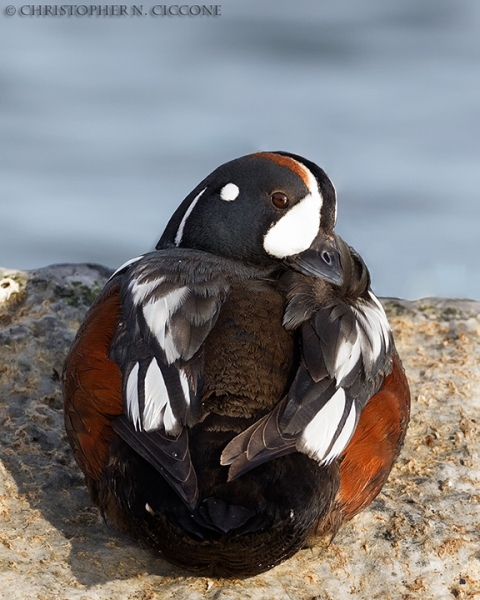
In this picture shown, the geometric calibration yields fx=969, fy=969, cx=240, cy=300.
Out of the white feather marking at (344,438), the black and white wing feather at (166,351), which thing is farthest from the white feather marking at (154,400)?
the white feather marking at (344,438)

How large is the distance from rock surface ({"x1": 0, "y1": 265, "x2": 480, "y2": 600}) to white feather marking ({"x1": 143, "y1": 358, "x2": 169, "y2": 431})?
31.9 inches

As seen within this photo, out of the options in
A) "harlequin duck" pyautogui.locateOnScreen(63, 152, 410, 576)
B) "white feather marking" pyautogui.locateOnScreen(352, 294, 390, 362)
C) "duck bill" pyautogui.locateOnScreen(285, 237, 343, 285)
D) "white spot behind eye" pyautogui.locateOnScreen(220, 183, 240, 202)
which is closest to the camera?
"harlequin duck" pyautogui.locateOnScreen(63, 152, 410, 576)

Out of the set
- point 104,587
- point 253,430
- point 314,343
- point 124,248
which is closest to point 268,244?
point 314,343

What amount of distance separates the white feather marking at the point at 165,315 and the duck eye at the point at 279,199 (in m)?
1.15

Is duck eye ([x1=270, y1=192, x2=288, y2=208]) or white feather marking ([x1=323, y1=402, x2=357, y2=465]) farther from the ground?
duck eye ([x1=270, y1=192, x2=288, y2=208])

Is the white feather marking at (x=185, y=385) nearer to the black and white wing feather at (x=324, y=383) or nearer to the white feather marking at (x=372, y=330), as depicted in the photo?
the black and white wing feather at (x=324, y=383)

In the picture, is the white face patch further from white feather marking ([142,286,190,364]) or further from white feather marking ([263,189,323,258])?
white feather marking ([142,286,190,364])

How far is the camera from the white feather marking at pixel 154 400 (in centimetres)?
425

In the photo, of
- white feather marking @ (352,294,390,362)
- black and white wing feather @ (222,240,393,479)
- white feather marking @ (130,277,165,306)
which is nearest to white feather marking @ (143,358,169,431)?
black and white wing feather @ (222,240,393,479)

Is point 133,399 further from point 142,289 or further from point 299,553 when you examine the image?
point 299,553

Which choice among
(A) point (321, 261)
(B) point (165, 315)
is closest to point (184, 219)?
(A) point (321, 261)

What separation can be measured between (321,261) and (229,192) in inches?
31.8

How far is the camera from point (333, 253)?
5.59 m

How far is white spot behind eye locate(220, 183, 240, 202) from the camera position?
5.91 meters
